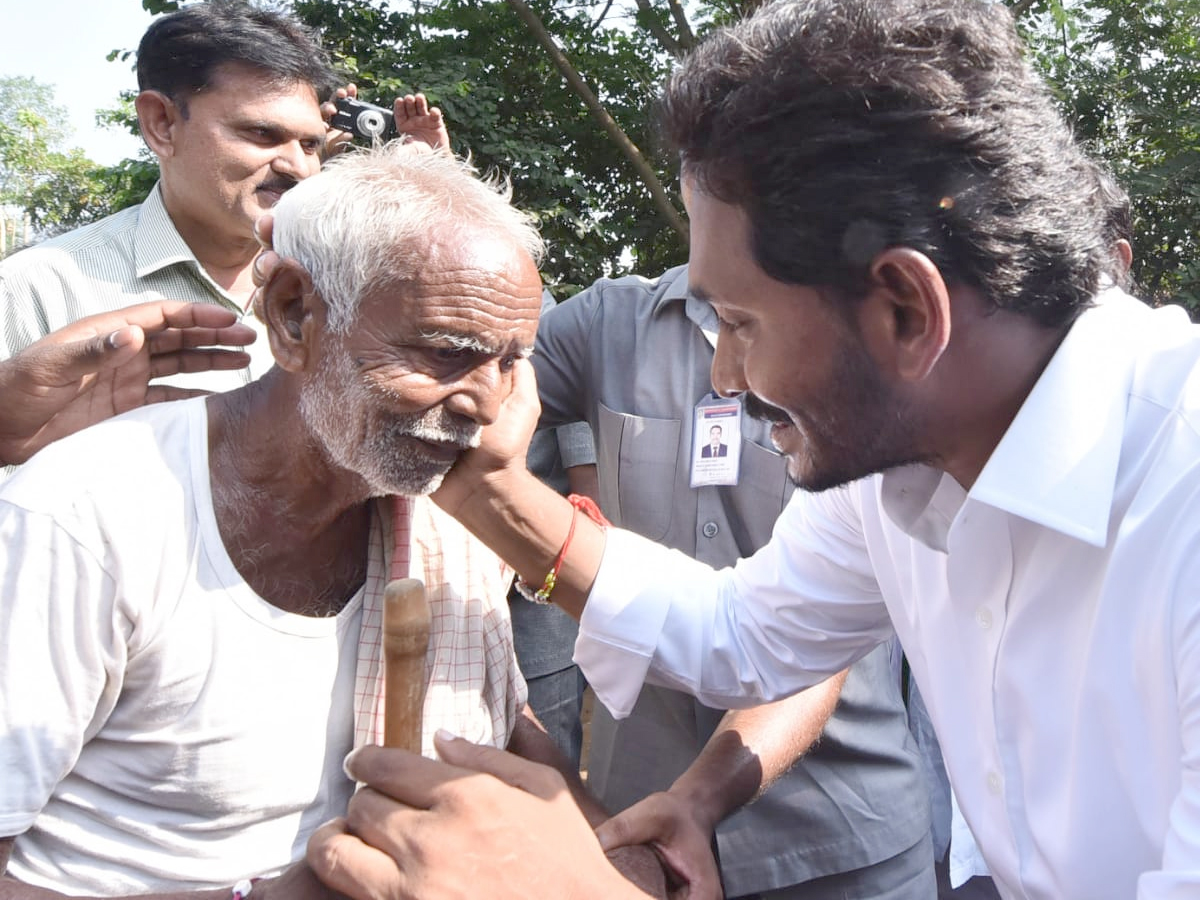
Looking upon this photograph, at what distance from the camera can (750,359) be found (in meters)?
1.70

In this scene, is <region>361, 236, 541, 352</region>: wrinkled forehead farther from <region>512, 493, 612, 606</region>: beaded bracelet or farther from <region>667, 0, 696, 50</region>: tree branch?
<region>667, 0, 696, 50</region>: tree branch

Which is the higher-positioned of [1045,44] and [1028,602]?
[1045,44]

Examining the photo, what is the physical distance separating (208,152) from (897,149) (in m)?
2.42

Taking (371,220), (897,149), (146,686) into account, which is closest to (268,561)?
(146,686)

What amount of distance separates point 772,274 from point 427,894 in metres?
1.05

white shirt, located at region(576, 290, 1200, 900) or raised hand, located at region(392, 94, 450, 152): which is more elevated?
raised hand, located at region(392, 94, 450, 152)

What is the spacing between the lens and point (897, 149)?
1.47 meters

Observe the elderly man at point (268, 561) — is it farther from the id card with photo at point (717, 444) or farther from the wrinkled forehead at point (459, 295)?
the id card with photo at point (717, 444)

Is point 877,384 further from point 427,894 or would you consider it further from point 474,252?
point 427,894

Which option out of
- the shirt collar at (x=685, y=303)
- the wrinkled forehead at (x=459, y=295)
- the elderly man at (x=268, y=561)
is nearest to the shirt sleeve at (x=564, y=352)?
the shirt collar at (x=685, y=303)

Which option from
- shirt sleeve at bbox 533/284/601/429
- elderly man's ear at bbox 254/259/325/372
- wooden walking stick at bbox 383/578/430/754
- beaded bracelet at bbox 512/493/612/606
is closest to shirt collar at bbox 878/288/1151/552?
beaded bracelet at bbox 512/493/612/606

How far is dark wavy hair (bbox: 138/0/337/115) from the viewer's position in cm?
322

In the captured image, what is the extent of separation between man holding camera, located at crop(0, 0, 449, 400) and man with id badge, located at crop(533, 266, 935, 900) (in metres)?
1.06

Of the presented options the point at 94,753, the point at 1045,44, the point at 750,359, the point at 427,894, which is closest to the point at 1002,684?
the point at 750,359
